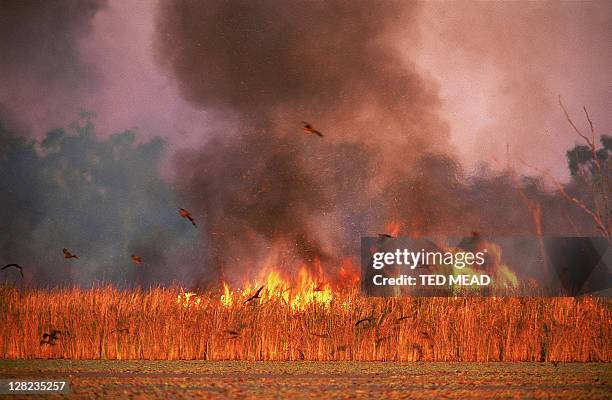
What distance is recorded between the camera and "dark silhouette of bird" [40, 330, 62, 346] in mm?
12180

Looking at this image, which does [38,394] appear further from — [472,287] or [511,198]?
[511,198]

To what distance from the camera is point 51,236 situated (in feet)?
93.5

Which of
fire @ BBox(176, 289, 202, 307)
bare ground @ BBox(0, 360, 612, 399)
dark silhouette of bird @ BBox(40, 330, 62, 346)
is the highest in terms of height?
fire @ BBox(176, 289, 202, 307)

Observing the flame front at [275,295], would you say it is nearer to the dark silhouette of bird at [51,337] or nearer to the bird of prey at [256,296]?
the bird of prey at [256,296]

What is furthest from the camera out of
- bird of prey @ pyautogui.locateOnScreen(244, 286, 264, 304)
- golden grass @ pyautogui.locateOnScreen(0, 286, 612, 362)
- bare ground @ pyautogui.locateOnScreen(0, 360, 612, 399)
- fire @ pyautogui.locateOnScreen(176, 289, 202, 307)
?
fire @ pyautogui.locateOnScreen(176, 289, 202, 307)

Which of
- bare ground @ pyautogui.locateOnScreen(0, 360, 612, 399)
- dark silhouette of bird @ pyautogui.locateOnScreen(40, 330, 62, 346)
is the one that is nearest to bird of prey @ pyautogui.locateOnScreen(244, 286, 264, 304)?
bare ground @ pyautogui.locateOnScreen(0, 360, 612, 399)

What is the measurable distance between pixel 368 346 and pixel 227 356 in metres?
1.67

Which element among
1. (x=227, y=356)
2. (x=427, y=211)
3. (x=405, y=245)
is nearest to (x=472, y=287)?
(x=405, y=245)

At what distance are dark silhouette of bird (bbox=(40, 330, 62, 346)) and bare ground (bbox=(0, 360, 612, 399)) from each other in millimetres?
603

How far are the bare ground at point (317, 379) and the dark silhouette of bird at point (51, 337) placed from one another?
60 cm

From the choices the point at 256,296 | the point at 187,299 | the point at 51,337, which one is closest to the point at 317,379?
the point at 256,296

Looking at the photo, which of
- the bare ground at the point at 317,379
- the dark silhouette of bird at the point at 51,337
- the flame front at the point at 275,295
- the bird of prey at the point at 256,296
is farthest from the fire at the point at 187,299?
the dark silhouette of bird at the point at 51,337

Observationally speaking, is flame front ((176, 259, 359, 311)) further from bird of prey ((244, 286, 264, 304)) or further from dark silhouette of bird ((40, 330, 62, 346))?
dark silhouette of bird ((40, 330, 62, 346))

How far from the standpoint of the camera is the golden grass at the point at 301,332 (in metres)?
12.1
